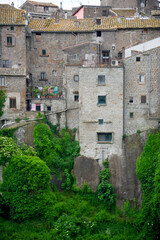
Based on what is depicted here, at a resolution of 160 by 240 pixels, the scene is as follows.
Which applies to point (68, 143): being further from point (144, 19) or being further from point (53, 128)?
point (144, 19)

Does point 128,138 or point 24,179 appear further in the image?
point 128,138

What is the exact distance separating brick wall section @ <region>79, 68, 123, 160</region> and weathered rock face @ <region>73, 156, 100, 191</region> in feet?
2.37

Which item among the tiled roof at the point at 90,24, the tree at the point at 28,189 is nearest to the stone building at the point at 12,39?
the tiled roof at the point at 90,24

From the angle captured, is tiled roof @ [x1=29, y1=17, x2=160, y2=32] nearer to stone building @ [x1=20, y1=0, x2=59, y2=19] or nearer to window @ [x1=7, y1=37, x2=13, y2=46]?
window @ [x1=7, y1=37, x2=13, y2=46]

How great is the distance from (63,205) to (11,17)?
22.7m

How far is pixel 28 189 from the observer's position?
136 ft

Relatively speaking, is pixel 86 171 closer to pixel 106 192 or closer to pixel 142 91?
pixel 106 192

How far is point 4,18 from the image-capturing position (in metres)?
51.2

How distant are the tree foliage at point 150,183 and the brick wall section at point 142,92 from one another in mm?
2565

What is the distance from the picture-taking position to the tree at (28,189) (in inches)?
1622

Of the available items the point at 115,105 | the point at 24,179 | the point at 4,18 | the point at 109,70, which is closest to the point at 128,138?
the point at 115,105

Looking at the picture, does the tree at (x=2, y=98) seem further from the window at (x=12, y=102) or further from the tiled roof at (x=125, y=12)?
the tiled roof at (x=125, y=12)

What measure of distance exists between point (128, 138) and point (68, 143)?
6.14 metres

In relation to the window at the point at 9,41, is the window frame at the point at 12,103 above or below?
below
